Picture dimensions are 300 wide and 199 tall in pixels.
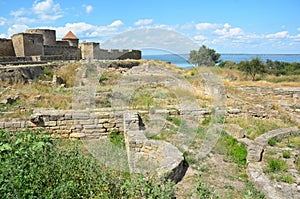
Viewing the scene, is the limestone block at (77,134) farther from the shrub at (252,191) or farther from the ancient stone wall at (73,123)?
the shrub at (252,191)

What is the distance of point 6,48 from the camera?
2561 centimetres

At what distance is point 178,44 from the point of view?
8242 millimetres

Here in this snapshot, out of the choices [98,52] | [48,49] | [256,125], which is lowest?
[256,125]

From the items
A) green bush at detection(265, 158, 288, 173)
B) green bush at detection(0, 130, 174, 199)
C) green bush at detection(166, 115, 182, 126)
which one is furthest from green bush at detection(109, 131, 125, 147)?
green bush at detection(265, 158, 288, 173)

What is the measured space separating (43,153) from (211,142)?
4417 millimetres

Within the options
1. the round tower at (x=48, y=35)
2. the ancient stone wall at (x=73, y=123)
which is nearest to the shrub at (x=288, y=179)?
the ancient stone wall at (x=73, y=123)

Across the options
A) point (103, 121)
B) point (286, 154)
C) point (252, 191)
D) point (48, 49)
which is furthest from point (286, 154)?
point (48, 49)

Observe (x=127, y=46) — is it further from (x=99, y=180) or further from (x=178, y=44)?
(x=99, y=180)

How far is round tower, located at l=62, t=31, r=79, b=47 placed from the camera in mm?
32631

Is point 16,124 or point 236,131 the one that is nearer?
point 16,124

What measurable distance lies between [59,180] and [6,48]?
26280mm

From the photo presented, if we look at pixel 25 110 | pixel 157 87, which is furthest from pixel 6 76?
pixel 157 87

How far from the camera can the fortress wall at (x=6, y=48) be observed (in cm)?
2534

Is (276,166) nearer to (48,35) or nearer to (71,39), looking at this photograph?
(48,35)
